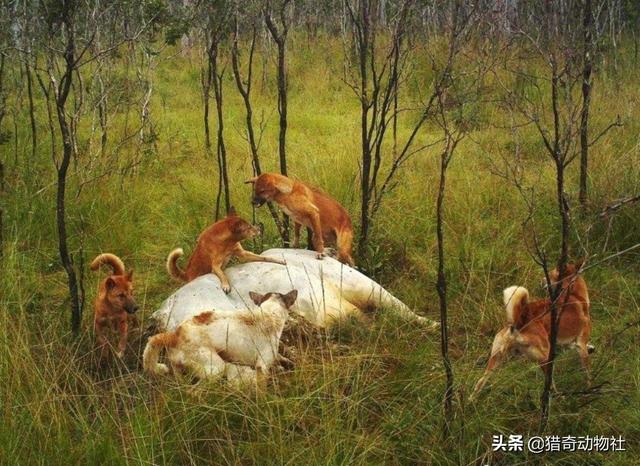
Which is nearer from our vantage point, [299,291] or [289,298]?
[289,298]

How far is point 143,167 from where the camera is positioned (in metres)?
8.38

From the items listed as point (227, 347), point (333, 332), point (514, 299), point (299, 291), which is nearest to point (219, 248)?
point (299, 291)

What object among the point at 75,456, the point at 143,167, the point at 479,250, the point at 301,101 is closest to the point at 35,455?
the point at 75,456

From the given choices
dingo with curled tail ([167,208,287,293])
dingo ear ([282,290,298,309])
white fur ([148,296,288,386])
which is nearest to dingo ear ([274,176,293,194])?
dingo with curled tail ([167,208,287,293])

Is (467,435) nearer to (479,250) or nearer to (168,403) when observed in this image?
(168,403)

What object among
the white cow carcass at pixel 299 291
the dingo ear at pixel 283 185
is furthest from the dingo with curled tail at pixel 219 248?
the dingo ear at pixel 283 185

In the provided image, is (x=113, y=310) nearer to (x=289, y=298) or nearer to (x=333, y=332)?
(x=289, y=298)

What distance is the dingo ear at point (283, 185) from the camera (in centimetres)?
475

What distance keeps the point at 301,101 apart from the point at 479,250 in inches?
302

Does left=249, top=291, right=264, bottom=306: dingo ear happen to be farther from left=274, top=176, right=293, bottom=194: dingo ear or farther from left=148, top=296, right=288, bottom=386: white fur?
left=274, top=176, right=293, bottom=194: dingo ear

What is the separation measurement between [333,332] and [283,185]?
3.63ft

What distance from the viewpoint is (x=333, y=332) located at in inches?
165

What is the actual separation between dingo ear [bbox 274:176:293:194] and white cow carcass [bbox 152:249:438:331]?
1.29 ft

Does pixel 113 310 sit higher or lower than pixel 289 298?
lower
